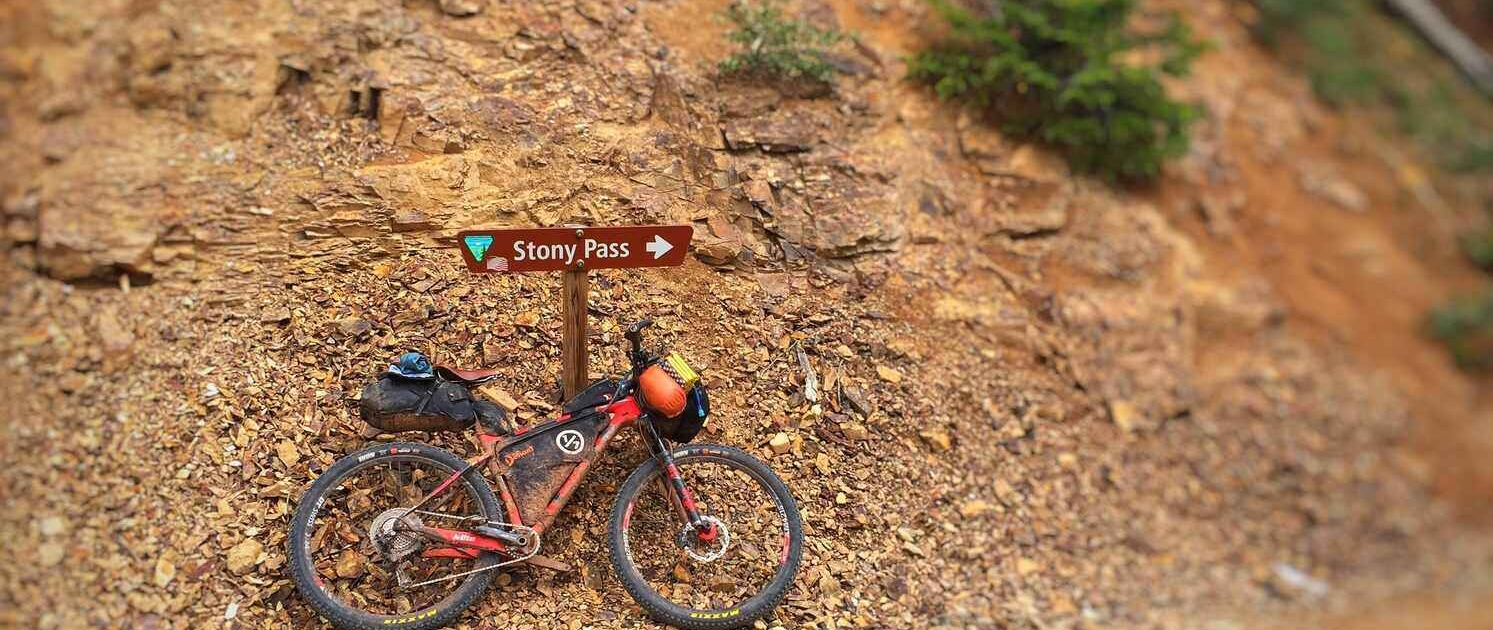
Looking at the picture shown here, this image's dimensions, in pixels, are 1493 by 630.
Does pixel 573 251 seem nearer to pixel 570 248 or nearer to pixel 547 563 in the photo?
pixel 570 248

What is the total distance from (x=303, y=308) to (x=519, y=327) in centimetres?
109

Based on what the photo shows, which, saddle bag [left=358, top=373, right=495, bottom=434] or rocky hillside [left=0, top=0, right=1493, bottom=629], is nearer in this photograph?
saddle bag [left=358, top=373, right=495, bottom=434]

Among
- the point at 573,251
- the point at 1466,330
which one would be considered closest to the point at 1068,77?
the point at 573,251

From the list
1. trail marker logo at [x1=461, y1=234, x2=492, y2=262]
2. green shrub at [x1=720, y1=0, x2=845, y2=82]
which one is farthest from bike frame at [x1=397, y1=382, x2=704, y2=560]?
green shrub at [x1=720, y1=0, x2=845, y2=82]

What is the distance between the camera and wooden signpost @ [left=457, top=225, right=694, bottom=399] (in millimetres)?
4031

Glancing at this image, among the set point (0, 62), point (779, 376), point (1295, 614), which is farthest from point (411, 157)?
point (1295, 614)

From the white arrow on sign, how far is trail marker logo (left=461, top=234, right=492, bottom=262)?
2.21 ft

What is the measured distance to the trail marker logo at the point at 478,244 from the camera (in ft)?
13.1

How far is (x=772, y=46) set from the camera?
20.5 feet

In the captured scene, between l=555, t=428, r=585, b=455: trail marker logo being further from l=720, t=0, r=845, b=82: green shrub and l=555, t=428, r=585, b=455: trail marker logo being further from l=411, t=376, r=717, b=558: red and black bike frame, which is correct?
l=720, t=0, r=845, b=82: green shrub

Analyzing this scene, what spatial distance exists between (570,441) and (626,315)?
45.0 inches

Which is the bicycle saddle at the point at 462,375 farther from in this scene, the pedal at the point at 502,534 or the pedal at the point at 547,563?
the pedal at the point at 547,563

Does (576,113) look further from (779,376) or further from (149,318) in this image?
(149,318)

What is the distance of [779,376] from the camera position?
526 cm
